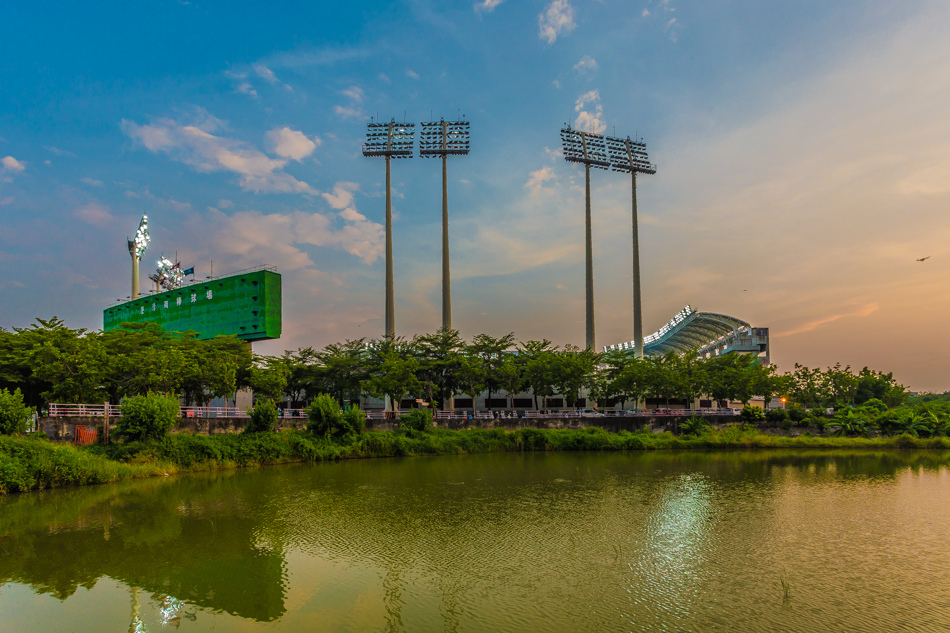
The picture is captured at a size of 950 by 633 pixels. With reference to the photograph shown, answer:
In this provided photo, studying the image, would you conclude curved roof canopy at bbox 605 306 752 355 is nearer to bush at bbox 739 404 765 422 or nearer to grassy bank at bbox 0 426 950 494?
bush at bbox 739 404 765 422

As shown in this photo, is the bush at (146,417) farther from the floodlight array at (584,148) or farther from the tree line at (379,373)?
the floodlight array at (584,148)

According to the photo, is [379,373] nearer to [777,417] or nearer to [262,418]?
[262,418]

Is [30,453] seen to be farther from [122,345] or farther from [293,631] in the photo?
[293,631]

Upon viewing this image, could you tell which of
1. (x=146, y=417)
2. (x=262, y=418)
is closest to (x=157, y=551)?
(x=146, y=417)

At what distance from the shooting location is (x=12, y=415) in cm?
2341

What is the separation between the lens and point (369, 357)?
5359 cm

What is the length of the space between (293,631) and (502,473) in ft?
69.4

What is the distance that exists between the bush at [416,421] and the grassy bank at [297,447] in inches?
30.4

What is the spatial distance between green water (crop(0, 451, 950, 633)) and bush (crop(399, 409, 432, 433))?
50.0ft

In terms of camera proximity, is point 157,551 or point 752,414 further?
point 752,414

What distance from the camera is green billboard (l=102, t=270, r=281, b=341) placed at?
49.1 meters

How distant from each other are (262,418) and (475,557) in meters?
25.0

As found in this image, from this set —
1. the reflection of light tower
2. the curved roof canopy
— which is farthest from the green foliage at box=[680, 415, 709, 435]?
the reflection of light tower

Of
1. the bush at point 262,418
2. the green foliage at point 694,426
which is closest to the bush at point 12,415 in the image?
the bush at point 262,418
